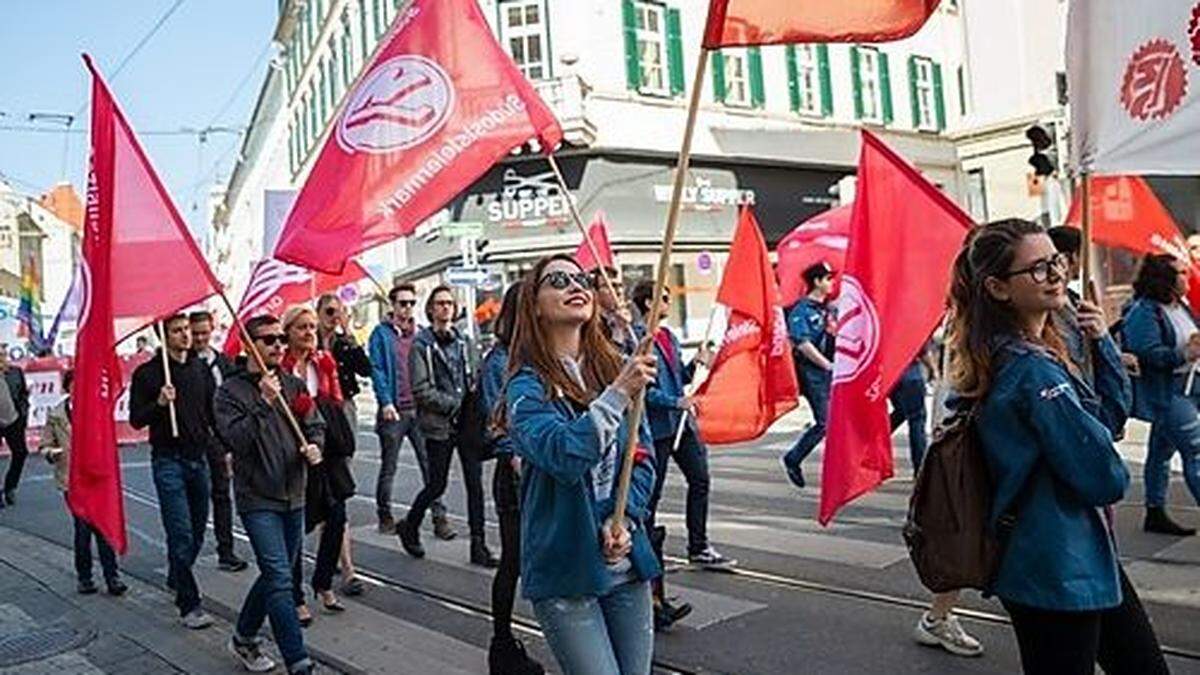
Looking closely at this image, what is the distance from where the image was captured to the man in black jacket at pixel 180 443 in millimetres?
6629

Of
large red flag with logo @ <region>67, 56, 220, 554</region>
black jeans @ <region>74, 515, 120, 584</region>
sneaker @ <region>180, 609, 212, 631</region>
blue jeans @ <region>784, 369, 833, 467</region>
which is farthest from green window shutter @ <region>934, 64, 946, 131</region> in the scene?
large red flag with logo @ <region>67, 56, 220, 554</region>

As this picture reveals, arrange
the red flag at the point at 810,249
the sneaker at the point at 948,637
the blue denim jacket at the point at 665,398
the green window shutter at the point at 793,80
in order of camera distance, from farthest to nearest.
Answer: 1. the green window shutter at the point at 793,80
2. the red flag at the point at 810,249
3. the blue denim jacket at the point at 665,398
4. the sneaker at the point at 948,637

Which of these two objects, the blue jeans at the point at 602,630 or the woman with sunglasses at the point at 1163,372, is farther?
the woman with sunglasses at the point at 1163,372

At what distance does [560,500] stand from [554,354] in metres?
0.40

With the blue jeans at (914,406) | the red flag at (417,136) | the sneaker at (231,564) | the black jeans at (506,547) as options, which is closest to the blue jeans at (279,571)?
the black jeans at (506,547)

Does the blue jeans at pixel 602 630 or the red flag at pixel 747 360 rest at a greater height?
the red flag at pixel 747 360

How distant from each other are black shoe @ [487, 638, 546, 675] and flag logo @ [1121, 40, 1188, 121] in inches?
130

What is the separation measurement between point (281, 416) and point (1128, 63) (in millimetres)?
3905

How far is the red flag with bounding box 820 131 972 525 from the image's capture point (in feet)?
18.6

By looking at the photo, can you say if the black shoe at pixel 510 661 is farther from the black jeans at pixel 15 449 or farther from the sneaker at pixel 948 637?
the black jeans at pixel 15 449

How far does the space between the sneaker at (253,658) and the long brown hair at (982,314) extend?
390cm

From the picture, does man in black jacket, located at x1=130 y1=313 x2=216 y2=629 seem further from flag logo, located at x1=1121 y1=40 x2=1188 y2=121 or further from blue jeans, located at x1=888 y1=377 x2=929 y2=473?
flag logo, located at x1=1121 y1=40 x2=1188 y2=121

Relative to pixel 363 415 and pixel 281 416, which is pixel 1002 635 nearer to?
pixel 281 416

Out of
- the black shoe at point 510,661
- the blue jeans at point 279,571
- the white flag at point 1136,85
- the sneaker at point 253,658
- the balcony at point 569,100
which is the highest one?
the balcony at point 569,100
